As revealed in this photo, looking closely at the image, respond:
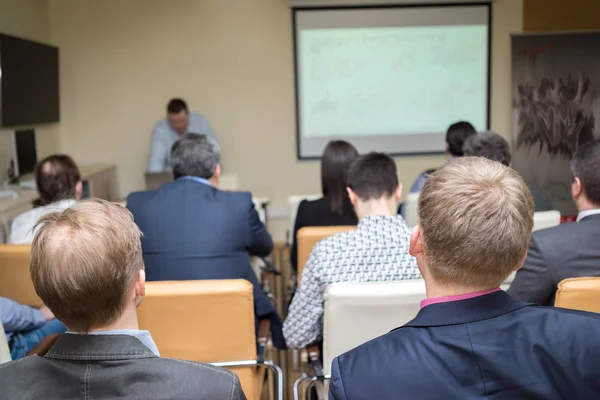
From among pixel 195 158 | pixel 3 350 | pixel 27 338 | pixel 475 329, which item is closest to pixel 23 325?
pixel 27 338

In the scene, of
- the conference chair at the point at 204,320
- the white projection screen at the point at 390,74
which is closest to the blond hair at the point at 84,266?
the conference chair at the point at 204,320

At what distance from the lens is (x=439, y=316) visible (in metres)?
1.02

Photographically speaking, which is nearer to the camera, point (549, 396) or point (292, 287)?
point (549, 396)

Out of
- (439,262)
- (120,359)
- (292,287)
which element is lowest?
(292,287)

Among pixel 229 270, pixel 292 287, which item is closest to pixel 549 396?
pixel 229 270

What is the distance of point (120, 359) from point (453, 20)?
5.65 metres

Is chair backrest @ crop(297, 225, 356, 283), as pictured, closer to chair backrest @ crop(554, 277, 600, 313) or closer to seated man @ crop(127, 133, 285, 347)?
seated man @ crop(127, 133, 285, 347)

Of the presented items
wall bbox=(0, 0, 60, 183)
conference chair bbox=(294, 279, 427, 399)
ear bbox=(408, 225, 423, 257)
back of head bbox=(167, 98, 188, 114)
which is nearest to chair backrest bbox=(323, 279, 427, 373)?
conference chair bbox=(294, 279, 427, 399)

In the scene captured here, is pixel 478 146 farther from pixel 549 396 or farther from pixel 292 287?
pixel 549 396

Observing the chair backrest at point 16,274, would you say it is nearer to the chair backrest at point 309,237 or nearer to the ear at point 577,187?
the chair backrest at point 309,237

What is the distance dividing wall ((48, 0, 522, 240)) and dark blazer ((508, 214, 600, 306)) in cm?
426

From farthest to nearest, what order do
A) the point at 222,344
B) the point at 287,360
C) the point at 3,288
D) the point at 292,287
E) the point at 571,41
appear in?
1. the point at 571,41
2. the point at 287,360
3. the point at 292,287
4. the point at 3,288
5. the point at 222,344

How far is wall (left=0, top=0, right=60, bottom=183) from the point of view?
467 centimetres

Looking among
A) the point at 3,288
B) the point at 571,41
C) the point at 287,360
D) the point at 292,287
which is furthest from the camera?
the point at 571,41
